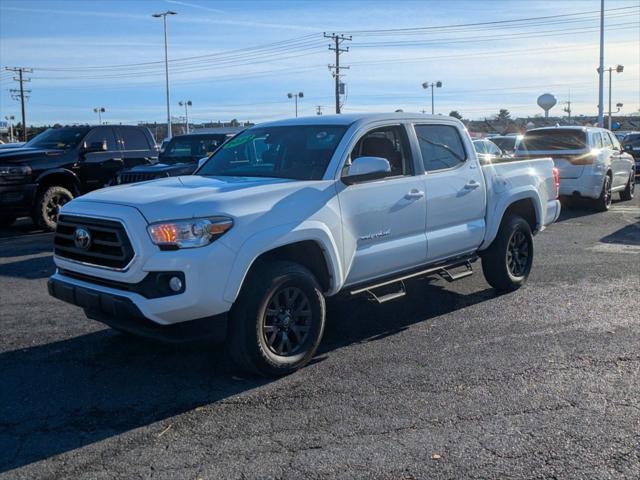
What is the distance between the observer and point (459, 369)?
17.1 feet

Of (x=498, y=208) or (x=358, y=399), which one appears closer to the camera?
(x=358, y=399)

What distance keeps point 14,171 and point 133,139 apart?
287 centimetres

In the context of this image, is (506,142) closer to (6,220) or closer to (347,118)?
(6,220)

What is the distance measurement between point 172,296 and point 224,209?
2.30 ft

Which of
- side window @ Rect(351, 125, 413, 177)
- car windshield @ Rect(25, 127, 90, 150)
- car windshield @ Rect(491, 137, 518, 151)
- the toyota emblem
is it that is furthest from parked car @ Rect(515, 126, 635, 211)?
the toyota emblem

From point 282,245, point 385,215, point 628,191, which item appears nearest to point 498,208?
point 385,215

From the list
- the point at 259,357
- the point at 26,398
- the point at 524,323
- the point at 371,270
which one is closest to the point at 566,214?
the point at 524,323

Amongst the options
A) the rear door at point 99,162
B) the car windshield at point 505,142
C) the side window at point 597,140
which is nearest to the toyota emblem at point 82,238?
the rear door at point 99,162

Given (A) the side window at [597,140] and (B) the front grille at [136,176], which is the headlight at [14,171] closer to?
(B) the front grille at [136,176]

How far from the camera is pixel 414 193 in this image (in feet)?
20.0

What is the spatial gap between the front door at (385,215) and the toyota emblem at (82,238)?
196cm

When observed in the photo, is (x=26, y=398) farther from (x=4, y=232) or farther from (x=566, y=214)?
(x=566, y=214)

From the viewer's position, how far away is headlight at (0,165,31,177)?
11.8 m

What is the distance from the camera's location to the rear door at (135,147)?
14016mm
